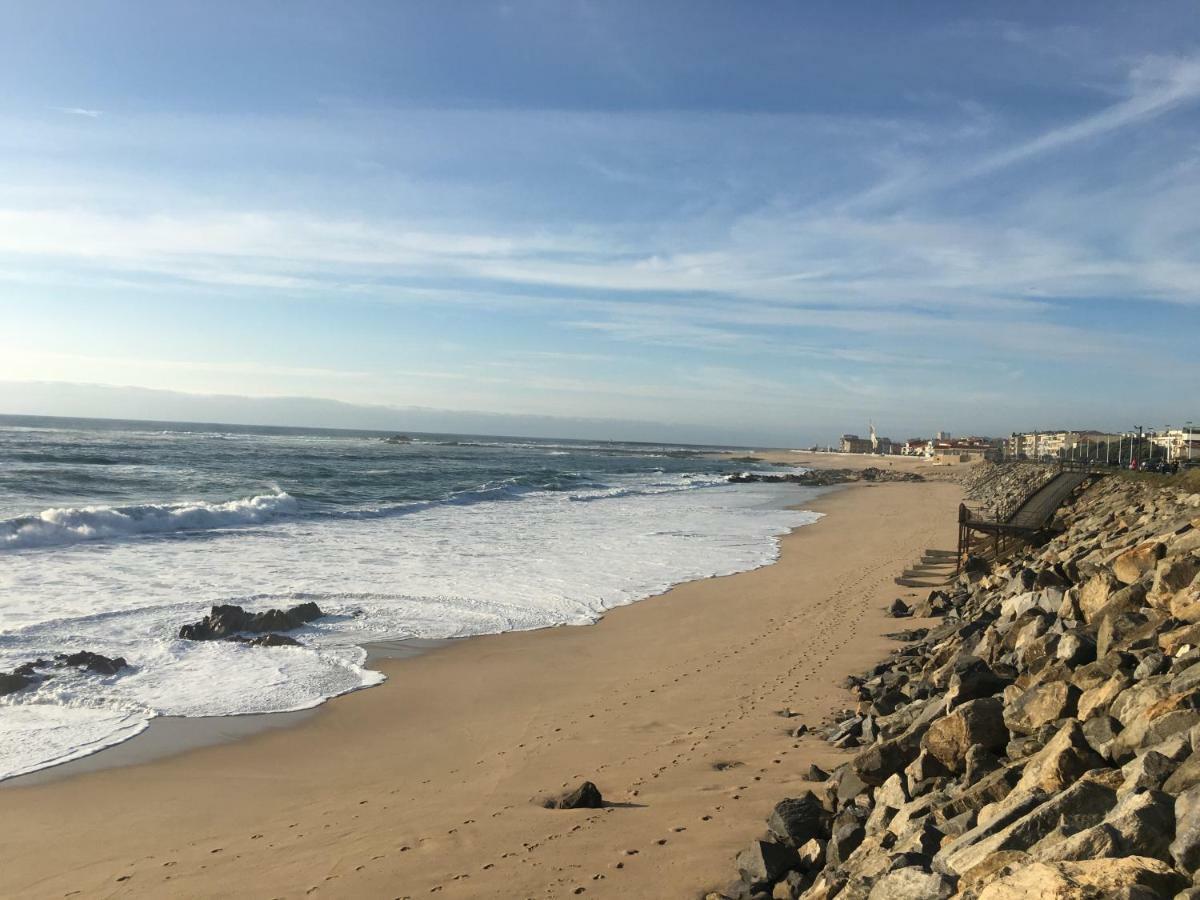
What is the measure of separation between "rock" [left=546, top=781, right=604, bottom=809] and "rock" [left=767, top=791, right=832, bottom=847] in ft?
4.59

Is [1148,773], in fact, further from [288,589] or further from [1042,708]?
[288,589]

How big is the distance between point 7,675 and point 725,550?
16031 mm

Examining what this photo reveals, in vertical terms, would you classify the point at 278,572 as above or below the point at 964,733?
below

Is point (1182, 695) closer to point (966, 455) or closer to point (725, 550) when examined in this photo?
point (725, 550)

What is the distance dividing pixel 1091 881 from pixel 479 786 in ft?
16.7

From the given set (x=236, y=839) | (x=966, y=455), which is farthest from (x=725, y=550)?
(x=966, y=455)

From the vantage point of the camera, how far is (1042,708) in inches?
197

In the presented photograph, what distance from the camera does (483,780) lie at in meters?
7.02

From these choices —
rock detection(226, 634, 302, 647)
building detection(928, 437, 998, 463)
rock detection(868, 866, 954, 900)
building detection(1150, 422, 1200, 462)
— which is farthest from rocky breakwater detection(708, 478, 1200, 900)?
building detection(928, 437, 998, 463)

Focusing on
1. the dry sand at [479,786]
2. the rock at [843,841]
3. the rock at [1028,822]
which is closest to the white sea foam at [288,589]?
the dry sand at [479,786]

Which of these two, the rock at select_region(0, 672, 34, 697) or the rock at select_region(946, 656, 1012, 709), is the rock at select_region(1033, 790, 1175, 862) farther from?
the rock at select_region(0, 672, 34, 697)

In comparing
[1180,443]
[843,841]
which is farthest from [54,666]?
[1180,443]

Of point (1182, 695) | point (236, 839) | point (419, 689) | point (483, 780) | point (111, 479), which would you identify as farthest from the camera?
point (111, 479)

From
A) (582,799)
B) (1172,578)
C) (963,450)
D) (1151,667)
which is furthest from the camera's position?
(963,450)
